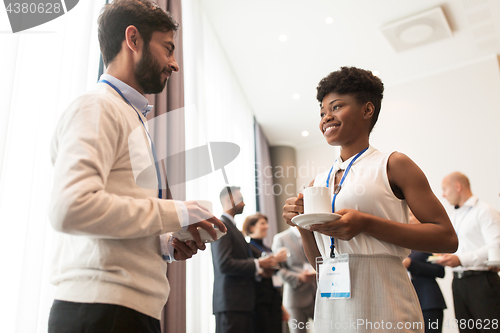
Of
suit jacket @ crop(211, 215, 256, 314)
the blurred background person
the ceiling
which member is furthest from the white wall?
suit jacket @ crop(211, 215, 256, 314)

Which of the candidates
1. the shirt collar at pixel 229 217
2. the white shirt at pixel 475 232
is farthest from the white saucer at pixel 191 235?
the white shirt at pixel 475 232

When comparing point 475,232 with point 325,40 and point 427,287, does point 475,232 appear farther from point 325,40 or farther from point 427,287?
point 325,40

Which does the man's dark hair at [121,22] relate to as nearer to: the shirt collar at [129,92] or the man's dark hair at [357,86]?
the shirt collar at [129,92]

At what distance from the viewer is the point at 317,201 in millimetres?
1073

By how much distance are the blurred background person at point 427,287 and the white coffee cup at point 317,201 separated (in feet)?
7.01

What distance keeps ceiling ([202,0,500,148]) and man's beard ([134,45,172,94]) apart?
139 inches

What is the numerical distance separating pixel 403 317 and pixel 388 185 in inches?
15.3

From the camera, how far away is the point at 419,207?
111 cm

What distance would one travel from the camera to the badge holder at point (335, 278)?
1.09 m

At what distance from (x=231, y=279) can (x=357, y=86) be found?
2093mm

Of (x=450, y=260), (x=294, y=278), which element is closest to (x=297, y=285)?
(x=294, y=278)

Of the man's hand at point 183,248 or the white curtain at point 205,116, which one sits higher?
the white curtain at point 205,116

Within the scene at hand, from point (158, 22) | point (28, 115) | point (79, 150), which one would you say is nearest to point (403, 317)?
point (79, 150)

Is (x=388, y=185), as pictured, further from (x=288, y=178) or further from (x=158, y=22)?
(x=288, y=178)
